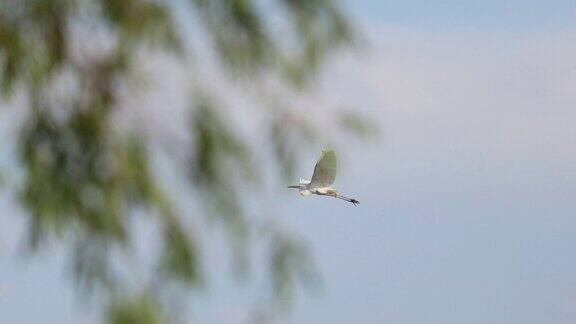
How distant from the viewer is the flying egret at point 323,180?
19.9 feet

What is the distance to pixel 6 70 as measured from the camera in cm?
570

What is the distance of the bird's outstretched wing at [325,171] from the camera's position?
19.6 feet

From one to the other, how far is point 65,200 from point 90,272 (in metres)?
0.24

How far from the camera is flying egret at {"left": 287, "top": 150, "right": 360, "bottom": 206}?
6054 mm

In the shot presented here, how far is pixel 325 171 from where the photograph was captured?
6293mm

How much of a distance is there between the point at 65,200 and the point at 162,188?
0.31 meters

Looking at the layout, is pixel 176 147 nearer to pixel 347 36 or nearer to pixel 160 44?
pixel 160 44

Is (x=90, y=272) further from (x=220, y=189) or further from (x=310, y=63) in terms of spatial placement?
(x=310, y=63)

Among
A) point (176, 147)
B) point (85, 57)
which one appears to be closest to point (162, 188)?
point (176, 147)

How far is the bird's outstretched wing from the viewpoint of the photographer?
5.97 meters

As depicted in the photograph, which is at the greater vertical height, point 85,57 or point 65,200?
point 85,57

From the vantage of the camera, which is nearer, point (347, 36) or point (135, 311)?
point (135, 311)

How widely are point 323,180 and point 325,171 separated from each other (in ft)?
0.41

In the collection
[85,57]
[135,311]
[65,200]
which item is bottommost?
[135,311]
